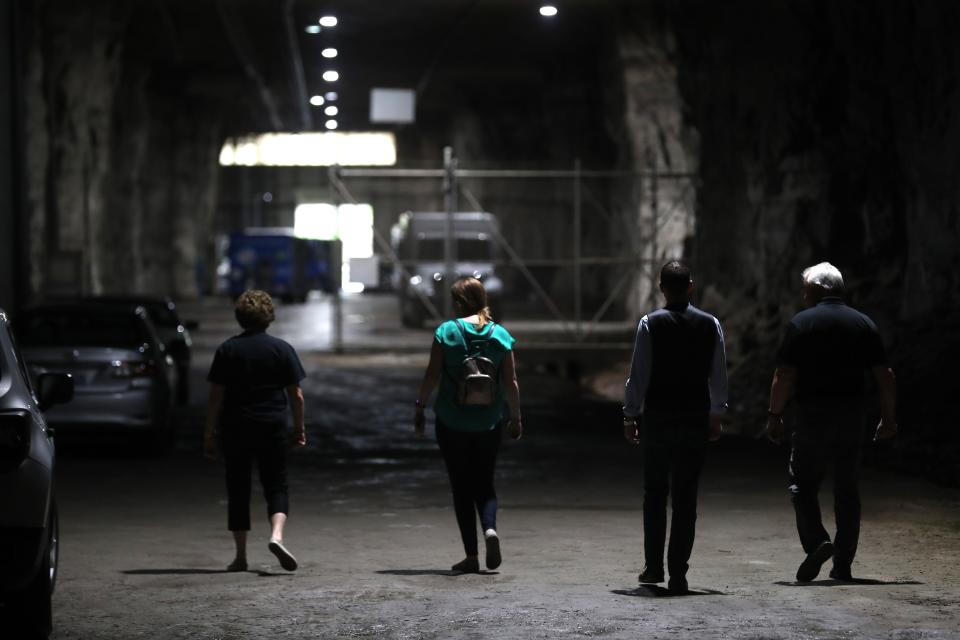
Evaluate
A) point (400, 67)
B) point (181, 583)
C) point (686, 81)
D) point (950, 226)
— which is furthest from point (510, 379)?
point (400, 67)

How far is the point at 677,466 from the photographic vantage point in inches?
351

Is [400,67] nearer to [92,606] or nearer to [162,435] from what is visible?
[162,435]

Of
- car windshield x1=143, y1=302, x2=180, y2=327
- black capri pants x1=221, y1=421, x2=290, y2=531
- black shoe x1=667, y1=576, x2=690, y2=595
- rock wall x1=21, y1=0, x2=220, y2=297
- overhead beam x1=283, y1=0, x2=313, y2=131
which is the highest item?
overhead beam x1=283, y1=0, x2=313, y2=131

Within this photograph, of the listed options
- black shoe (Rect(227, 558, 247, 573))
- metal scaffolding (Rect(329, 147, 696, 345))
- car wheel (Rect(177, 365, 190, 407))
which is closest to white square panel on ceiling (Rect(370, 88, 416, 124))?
metal scaffolding (Rect(329, 147, 696, 345))

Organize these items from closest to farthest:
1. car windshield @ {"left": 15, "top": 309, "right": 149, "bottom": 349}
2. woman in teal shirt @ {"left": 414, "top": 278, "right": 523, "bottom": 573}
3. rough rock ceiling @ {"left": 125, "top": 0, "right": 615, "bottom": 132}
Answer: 1. woman in teal shirt @ {"left": 414, "top": 278, "right": 523, "bottom": 573}
2. car windshield @ {"left": 15, "top": 309, "right": 149, "bottom": 349}
3. rough rock ceiling @ {"left": 125, "top": 0, "right": 615, "bottom": 132}

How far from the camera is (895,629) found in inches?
306

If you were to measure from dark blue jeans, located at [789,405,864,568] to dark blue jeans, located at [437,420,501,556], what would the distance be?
1.62 meters

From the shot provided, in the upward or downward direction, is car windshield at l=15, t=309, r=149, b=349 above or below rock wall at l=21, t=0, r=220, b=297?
below

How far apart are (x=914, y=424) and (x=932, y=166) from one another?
3.84 metres

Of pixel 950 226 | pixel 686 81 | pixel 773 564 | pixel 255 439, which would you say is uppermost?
pixel 686 81

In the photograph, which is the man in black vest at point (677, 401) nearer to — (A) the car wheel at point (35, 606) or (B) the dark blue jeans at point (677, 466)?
(B) the dark blue jeans at point (677, 466)

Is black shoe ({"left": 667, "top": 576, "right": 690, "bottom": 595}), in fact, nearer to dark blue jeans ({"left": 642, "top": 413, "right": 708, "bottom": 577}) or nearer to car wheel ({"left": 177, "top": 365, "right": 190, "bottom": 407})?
dark blue jeans ({"left": 642, "top": 413, "right": 708, "bottom": 577})

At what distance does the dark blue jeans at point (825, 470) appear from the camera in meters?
9.26

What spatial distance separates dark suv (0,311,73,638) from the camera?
23.6ft
